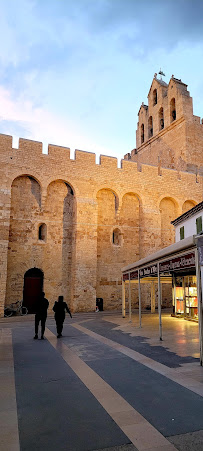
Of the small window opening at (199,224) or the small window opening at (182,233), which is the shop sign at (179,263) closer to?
the small window opening at (199,224)

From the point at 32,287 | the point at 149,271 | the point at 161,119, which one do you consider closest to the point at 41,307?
the point at 149,271

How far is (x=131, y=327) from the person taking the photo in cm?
1177

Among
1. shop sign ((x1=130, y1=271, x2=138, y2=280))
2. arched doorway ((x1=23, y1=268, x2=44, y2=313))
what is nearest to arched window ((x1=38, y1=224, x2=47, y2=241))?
arched doorway ((x1=23, y1=268, x2=44, y2=313))

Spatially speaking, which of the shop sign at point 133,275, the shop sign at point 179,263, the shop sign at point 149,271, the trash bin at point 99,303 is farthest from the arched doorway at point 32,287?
the shop sign at point 179,263

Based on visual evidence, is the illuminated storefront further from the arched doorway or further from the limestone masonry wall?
the arched doorway

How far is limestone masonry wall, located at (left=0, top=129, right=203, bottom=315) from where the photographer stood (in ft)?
57.8

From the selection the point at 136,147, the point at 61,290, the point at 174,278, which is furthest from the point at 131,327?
the point at 136,147

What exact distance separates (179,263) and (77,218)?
11855 millimetres

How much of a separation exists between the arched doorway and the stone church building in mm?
60

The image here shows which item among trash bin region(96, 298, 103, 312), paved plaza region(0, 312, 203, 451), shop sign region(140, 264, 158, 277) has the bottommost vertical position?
trash bin region(96, 298, 103, 312)

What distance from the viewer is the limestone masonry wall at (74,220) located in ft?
57.8

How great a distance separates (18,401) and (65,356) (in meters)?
2.83

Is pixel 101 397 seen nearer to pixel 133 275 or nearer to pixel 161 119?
pixel 133 275

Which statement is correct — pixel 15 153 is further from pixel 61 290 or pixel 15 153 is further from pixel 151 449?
pixel 151 449
